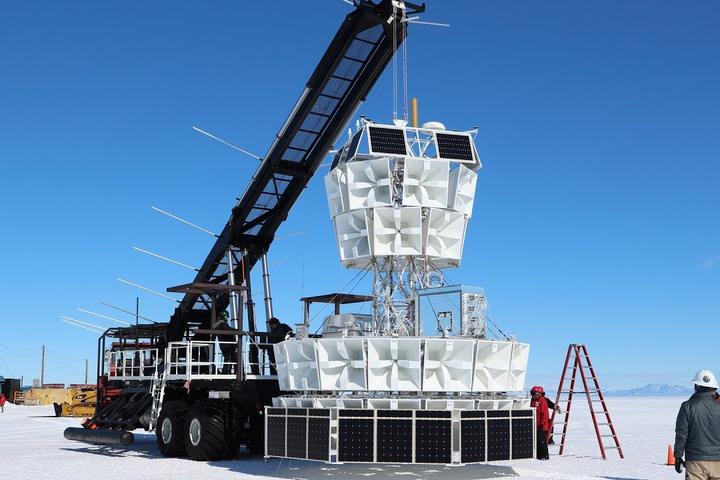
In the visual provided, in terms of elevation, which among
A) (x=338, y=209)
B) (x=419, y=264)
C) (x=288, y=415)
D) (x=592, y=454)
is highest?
(x=338, y=209)

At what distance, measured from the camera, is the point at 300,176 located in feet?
75.1

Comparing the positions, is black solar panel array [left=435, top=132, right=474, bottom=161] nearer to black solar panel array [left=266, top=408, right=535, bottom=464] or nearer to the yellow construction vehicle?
black solar panel array [left=266, top=408, right=535, bottom=464]

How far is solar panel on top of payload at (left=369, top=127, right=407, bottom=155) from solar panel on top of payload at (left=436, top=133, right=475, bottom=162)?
0.90m

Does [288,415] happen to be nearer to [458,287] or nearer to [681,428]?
[458,287]

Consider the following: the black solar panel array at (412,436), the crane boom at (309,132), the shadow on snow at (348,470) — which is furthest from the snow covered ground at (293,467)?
the crane boom at (309,132)

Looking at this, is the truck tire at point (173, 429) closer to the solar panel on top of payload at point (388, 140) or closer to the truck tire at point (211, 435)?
the truck tire at point (211, 435)

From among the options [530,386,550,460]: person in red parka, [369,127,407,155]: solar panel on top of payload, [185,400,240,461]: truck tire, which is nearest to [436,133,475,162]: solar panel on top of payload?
[369,127,407,155]: solar panel on top of payload

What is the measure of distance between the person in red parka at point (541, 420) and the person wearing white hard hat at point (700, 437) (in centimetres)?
908

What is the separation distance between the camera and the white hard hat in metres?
10.4

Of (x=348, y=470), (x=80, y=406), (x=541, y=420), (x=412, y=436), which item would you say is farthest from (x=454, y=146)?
(x=80, y=406)

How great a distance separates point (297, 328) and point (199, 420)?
168 inches

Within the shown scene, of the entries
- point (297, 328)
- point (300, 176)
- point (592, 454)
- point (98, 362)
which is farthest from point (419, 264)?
point (98, 362)

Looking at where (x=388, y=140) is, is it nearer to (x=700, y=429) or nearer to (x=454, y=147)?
(x=454, y=147)

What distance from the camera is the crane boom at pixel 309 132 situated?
18.9 m
